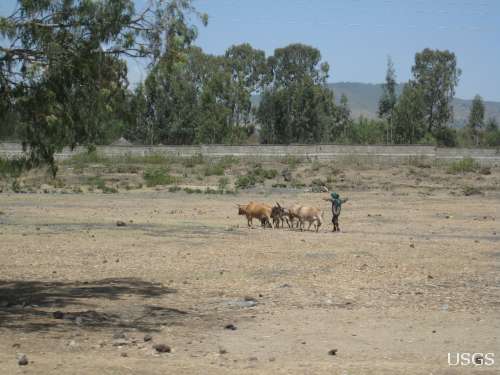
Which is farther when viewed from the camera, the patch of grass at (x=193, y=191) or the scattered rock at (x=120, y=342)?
the patch of grass at (x=193, y=191)

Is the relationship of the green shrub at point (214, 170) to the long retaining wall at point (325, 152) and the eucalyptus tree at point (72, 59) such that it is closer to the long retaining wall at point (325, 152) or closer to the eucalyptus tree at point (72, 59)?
the long retaining wall at point (325, 152)

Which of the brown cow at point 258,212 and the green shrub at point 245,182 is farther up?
the brown cow at point 258,212

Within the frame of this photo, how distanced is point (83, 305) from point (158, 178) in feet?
124

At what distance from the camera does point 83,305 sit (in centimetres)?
1405

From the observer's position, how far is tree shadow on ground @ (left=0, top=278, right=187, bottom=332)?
12.5m

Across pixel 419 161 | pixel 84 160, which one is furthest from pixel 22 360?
pixel 419 161

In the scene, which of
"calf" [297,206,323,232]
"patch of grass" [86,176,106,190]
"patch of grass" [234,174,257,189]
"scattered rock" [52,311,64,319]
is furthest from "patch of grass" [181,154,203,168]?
"scattered rock" [52,311,64,319]

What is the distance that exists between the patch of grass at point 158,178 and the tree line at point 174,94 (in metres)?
3.89

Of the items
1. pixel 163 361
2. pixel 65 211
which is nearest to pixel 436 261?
pixel 163 361

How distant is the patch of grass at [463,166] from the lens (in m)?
57.4

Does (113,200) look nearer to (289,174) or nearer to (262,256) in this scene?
(289,174)

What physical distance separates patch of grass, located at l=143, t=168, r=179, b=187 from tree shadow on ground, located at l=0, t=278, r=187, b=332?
3419cm

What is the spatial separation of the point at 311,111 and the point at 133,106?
79105 millimetres

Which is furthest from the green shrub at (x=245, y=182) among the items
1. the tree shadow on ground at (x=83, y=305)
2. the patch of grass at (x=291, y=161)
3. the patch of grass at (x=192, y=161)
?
the tree shadow on ground at (x=83, y=305)
